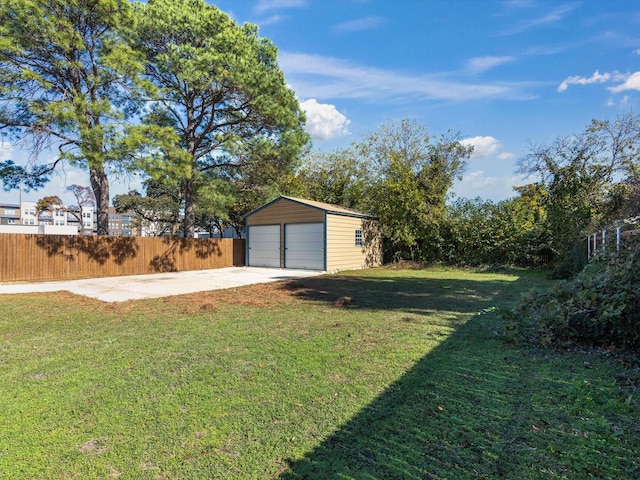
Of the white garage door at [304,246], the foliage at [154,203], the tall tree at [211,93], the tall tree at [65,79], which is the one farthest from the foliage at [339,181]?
the tall tree at [65,79]

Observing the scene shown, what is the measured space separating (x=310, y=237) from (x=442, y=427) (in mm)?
12203

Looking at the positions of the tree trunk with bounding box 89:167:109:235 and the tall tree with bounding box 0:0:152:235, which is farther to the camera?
the tree trunk with bounding box 89:167:109:235

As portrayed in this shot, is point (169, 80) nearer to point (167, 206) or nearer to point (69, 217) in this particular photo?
point (167, 206)

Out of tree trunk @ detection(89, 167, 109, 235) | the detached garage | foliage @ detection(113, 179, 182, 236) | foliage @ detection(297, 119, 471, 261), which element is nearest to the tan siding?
the detached garage

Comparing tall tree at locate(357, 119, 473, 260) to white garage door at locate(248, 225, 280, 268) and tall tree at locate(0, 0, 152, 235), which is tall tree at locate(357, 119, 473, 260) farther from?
tall tree at locate(0, 0, 152, 235)

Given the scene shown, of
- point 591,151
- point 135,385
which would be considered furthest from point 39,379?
point 591,151

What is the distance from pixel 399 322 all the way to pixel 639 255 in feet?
9.24

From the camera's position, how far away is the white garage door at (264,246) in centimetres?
1569

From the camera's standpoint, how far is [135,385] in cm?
286

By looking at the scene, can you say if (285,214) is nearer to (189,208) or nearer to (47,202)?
(189,208)

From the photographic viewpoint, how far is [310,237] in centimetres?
1429

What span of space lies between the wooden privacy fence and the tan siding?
243 cm

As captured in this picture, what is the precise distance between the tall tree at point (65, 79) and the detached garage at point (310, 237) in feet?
20.8

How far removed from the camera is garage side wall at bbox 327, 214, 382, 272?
1410cm
